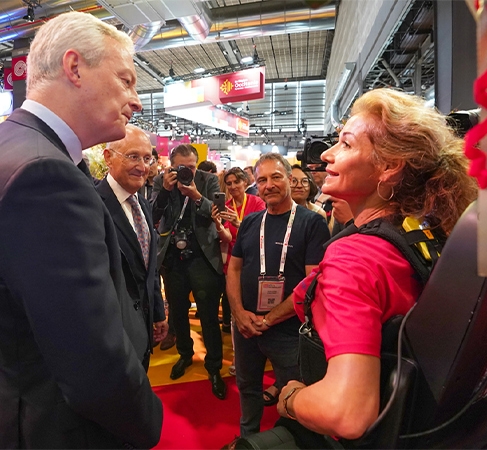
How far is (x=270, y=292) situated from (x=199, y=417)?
1247mm

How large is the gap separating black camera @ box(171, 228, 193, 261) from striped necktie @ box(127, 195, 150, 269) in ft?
2.66

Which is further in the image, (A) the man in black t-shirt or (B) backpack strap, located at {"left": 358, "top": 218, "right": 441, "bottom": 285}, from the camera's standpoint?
(A) the man in black t-shirt

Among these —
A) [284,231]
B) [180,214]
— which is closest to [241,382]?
[284,231]

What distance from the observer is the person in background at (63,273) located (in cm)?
65

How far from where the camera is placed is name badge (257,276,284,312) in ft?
6.07

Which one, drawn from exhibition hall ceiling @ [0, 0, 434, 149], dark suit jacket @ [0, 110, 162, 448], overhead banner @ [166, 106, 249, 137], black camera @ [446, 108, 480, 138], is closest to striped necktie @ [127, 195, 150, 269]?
dark suit jacket @ [0, 110, 162, 448]

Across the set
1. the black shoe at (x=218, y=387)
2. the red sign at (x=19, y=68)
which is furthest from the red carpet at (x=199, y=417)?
the red sign at (x=19, y=68)

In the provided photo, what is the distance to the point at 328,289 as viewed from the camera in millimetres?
746

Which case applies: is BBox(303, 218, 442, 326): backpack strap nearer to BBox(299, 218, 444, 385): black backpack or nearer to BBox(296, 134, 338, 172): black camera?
BBox(299, 218, 444, 385): black backpack

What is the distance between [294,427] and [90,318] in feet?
1.79

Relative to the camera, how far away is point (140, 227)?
1789mm

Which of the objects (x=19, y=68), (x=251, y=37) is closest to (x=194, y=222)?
(x=19, y=68)

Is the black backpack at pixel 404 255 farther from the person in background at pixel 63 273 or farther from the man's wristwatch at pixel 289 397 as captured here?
the person in background at pixel 63 273

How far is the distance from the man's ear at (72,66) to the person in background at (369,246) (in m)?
0.72
